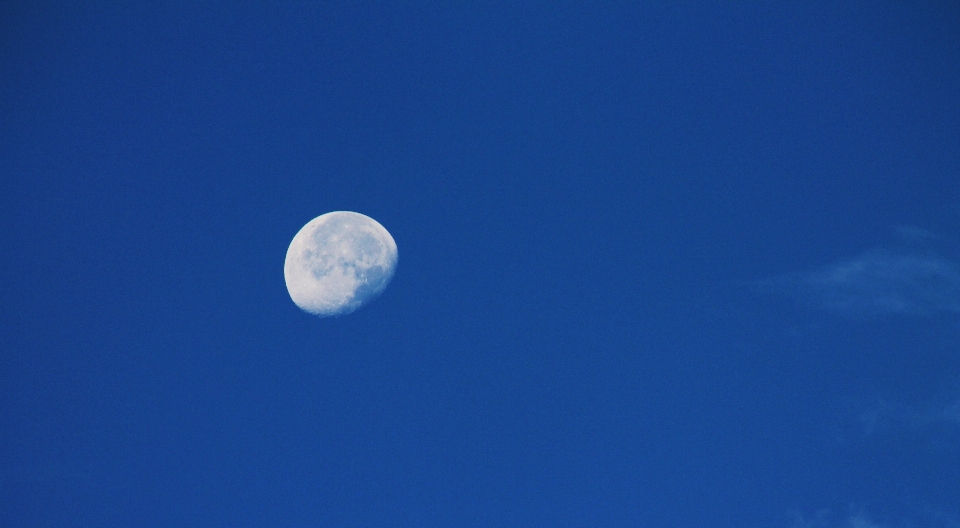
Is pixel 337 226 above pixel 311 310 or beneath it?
above

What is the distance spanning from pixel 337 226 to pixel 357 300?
4320mm

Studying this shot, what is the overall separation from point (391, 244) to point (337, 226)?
2.93m

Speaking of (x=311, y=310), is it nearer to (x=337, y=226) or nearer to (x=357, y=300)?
(x=357, y=300)

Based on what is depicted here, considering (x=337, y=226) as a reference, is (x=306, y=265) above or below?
below

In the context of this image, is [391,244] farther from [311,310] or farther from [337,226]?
[311,310]

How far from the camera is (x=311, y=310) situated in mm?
35438

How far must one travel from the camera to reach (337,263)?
118 feet

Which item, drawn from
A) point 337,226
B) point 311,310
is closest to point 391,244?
point 337,226

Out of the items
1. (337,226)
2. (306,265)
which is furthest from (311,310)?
(337,226)

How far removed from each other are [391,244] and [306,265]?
14.6ft

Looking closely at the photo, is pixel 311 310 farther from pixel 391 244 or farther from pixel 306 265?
pixel 391 244

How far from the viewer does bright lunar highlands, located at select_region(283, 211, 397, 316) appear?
35.3m

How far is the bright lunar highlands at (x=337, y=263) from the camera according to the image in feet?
116

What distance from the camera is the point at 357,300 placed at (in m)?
35.3
